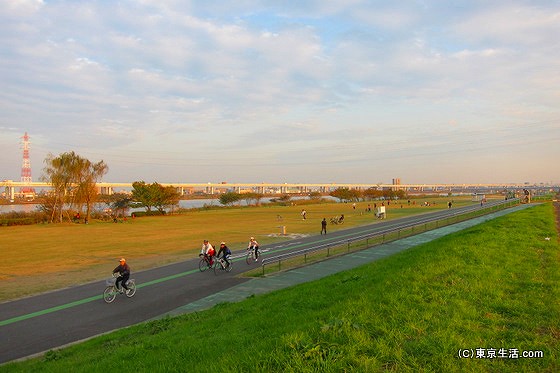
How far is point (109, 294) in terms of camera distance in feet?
48.5

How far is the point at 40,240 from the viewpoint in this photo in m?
35.6

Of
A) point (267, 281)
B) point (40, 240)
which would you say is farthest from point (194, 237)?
point (267, 281)

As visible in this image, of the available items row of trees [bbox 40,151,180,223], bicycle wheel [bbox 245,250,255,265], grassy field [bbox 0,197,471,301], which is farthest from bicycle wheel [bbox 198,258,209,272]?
row of trees [bbox 40,151,180,223]

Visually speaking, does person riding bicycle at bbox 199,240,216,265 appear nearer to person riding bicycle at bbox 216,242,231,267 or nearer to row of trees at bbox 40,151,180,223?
person riding bicycle at bbox 216,242,231,267

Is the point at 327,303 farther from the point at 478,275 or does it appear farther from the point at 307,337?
the point at 478,275

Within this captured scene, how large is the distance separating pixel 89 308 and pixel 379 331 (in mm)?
12032

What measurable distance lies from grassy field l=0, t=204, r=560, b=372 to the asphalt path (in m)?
1.87

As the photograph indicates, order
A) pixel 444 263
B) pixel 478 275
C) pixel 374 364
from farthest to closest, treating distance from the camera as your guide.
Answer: pixel 444 263 → pixel 478 275 → pixel 374 364

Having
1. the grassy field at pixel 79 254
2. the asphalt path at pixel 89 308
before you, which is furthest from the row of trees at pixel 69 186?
the asphalt path at pixel 89 308

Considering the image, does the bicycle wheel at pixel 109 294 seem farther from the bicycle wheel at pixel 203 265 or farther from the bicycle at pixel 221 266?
the bicycle wheel at pixel 203 265

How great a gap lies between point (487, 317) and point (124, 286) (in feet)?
43.1

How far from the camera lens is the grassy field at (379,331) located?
484cm

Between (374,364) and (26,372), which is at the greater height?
(374,364)

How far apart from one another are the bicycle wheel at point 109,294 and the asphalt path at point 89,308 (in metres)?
0.22
